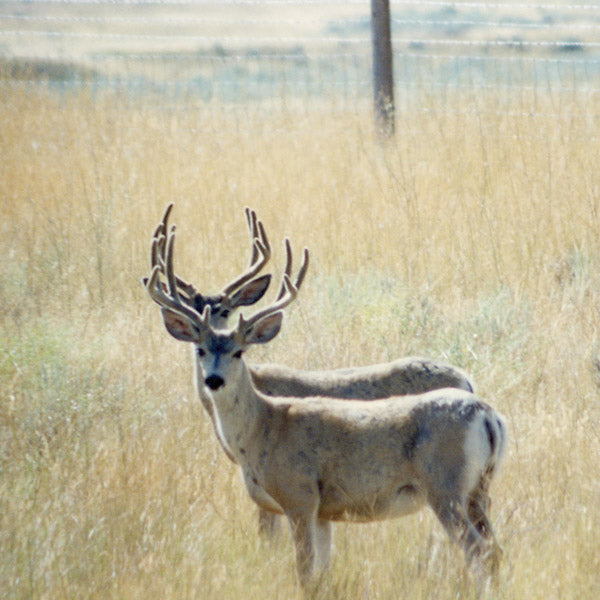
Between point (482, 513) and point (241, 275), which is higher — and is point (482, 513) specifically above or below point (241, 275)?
below

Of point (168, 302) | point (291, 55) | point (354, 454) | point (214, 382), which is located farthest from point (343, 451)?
point (291, 55)

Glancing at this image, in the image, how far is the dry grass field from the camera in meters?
4.46

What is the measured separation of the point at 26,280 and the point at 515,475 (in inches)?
157

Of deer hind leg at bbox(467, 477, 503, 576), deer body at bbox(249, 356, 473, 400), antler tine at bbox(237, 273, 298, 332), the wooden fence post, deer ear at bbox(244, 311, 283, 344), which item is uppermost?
the wooden fence post

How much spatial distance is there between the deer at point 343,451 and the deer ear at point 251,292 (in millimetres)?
871

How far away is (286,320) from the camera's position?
23.7ft

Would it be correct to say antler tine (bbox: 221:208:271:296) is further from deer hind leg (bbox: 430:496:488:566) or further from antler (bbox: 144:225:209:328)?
deer hind leg (bbox: 430:496:488:566)

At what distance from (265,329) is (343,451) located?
671 millimetres

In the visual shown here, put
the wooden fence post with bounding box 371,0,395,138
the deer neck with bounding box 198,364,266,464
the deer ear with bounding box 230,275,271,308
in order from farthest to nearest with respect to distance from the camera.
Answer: the wooden fence post with bounding box 371,0,395,138 < the deer ear with bounding box 230,275,271,308 < the deer neck with bounding box 198,364,266,464

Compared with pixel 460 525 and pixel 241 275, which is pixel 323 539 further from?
pixel 241 275

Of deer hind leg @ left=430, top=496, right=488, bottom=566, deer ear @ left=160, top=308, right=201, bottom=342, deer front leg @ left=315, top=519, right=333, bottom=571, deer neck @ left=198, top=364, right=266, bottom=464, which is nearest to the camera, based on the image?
deer hind leg @ left=430, top=496, right=488, bottom=566

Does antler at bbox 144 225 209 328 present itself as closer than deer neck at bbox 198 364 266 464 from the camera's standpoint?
No

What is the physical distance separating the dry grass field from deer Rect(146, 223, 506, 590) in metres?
0.12

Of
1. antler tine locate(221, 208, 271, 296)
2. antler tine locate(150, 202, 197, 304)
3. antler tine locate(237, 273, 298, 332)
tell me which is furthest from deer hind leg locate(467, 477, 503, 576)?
antler tine locate(150, 202, 197, 304)
